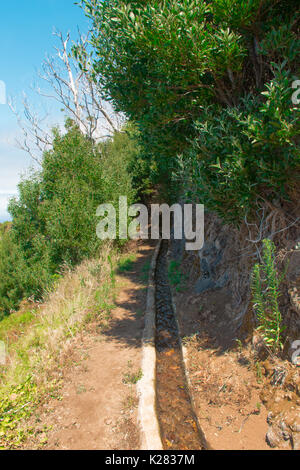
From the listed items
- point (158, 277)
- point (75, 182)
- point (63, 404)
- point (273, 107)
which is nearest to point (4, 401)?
point (63, 404)

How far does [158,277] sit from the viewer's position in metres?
10.8

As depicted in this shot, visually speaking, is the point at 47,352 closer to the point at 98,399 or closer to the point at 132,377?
the point at 98,399

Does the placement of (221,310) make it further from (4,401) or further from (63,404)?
(4,401)

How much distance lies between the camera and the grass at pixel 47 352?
13.1 feet

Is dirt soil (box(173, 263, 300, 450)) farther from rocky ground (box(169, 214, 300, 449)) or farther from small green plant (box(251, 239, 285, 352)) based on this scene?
small green plant (box(251, 239, 285, 352))

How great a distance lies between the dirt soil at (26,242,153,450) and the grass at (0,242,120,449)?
18 centimetres

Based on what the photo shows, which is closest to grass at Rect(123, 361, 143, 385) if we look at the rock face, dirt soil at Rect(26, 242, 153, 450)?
dirt soil at Rect(26, 242, 153, 450)

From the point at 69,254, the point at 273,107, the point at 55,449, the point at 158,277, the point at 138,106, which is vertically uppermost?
the point at 138,106

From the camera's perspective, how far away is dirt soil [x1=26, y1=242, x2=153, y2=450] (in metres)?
3.69

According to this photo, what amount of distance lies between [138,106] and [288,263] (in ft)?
14.6

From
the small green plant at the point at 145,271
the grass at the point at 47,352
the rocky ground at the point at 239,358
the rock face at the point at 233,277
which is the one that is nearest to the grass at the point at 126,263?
the small green plant at the point at 145,271

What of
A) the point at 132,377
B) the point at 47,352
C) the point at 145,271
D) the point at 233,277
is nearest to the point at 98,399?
the point at 132,377

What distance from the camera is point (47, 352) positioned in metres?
5.47
